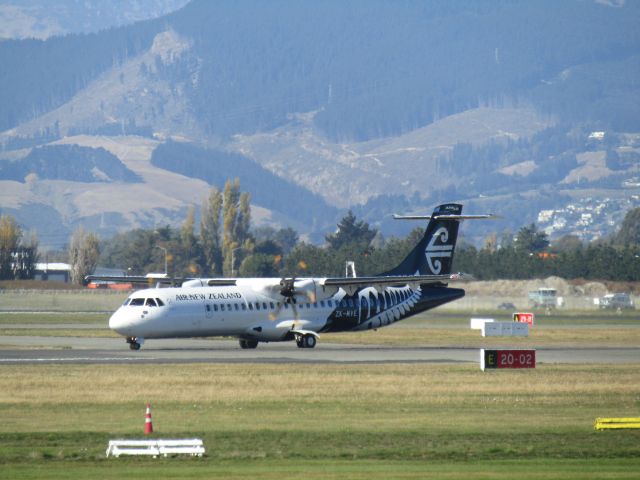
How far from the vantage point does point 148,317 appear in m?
49.7

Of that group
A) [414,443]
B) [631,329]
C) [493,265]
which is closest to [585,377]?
[414,443]

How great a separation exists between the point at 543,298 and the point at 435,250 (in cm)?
4892

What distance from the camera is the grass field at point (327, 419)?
23.5 metres

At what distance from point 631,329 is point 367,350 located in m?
23.6

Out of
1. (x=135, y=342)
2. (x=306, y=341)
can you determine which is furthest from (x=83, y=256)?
(x=135, y=342)

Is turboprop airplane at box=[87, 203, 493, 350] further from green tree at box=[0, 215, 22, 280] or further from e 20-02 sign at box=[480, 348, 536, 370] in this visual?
green tree at box=[0, 215, 22, 280]

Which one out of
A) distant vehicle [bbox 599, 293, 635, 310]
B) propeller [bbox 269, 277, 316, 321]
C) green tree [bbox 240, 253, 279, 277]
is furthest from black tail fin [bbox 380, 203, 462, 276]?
green tree [bbox 240, 253, 279, 277]

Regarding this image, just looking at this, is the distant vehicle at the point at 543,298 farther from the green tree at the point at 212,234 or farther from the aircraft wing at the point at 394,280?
the aircraft wing at the point at 394,280

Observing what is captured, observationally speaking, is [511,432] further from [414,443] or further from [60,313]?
[60,313]

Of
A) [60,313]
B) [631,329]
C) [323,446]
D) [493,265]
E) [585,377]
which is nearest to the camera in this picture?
[323,446]

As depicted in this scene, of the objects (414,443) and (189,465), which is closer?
(189,465)

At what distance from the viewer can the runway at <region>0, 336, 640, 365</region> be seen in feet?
153

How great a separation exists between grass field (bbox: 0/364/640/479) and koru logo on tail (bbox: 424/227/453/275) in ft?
47.4

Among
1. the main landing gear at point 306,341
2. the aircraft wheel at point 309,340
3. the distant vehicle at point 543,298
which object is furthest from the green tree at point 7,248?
the aircraft wheel at point 309,340
